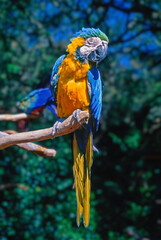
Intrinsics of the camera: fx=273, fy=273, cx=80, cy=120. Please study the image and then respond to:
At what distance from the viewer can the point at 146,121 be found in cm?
309

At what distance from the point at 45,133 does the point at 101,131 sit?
1719 mm

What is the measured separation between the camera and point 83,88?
102 cm

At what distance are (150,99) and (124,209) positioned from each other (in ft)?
4.33

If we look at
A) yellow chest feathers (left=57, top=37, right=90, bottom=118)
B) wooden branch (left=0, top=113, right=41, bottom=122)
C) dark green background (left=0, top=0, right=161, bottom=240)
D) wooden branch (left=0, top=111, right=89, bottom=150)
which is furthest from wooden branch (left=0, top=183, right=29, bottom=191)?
yellow chest feathers (left=57, top=37, right=90, bottom=118)

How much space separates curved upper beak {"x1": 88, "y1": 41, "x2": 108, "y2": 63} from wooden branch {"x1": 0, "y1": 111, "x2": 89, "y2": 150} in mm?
199

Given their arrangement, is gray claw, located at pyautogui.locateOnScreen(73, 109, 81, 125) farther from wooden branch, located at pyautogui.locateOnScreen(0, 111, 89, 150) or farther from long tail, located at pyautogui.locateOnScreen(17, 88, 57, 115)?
long tail, located at pyautogui.locateOnScreen(17, 88, 57, 115)

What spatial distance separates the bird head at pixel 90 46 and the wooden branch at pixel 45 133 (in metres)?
0.20

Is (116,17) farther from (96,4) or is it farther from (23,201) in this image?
(23,201)

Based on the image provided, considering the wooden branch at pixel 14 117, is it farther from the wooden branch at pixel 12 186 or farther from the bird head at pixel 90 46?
the wooden branch at pixel 12 186

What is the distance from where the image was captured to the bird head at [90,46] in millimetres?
963

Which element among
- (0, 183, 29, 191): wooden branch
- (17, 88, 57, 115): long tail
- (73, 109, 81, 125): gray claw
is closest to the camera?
(73, 109, 81, 125): gray claw

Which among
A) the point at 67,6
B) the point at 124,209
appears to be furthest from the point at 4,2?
the point at 124,209

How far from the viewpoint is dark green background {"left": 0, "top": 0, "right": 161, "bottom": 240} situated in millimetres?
2678

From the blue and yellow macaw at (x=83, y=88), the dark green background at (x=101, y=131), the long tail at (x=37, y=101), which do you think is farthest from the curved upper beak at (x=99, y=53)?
the dark green background at (x=101, y=131)
